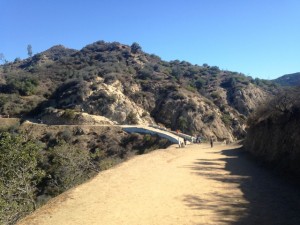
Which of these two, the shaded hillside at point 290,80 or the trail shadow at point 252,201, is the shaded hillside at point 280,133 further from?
the shaded hillside at point 290,80

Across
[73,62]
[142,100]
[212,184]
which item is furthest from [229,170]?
[73,62]

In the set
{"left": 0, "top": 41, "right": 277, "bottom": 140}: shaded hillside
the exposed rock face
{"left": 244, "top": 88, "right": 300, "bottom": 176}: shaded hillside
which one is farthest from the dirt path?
the exposed rock face

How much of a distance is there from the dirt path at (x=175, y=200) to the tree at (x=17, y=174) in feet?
12.3

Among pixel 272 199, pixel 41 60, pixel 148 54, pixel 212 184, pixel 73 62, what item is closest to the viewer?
pixel 272 199

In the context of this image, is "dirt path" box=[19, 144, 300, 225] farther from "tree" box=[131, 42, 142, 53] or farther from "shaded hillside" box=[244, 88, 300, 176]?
"tree" box=[131, 42, 142, 53]

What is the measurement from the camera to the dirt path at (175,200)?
10.9m

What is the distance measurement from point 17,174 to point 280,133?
14520 millimetres

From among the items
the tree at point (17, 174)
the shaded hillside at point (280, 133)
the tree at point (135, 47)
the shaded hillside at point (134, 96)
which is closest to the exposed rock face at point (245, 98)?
the shaded hillside at point (134, 96)

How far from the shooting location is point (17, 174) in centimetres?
1962

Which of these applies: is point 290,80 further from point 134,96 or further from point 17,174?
point 17,174

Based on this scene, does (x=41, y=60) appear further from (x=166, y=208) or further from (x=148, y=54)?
(x=166, y=208)

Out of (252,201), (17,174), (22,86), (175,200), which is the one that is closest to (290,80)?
(22,86)

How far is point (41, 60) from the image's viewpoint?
12581 cm

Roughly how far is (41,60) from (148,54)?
40.6 metres
